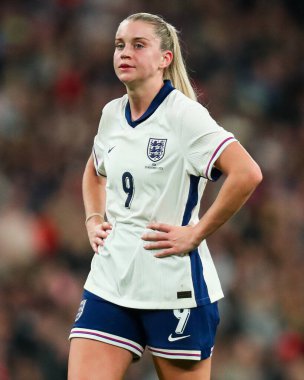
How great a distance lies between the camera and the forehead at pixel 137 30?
3799 millimetres

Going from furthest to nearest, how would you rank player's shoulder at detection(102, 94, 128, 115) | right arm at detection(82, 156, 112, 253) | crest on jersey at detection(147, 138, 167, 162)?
1. right arm at detection(82, 156, 112, 253)
2. player's shoulder at detection(102, 94, 128, 115)
3. crest on jersey at detection(147, 138, 167, 162)

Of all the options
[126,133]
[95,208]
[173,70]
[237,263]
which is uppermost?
[173,70]

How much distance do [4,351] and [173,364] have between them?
3.09 meters

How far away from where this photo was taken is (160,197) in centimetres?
371

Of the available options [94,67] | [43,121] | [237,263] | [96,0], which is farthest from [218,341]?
[96,0]

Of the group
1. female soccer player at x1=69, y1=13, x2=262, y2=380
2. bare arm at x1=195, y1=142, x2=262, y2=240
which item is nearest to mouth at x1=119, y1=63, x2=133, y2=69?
female soccer player at x1=69, y1=13, x2=262, y2=380

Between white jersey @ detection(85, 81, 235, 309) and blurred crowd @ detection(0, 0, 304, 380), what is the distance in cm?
302

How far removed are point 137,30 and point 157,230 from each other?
0.79 metres

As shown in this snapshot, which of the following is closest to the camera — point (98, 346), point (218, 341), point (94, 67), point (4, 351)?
point (98, 346)

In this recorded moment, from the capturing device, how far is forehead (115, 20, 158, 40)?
12.5 feet

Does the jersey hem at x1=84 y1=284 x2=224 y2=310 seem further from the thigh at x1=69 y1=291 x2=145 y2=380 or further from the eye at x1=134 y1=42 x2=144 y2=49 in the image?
the eye at x1=134 y1=42 x2=144 y2=49

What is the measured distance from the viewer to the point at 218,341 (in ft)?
24.2

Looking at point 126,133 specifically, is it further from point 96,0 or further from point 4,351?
point 96,0

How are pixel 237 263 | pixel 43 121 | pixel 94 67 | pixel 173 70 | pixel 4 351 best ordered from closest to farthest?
pixel 173 70
pixel 4 351
pixel 237 263
pixel 43 121
pixel 94 67
